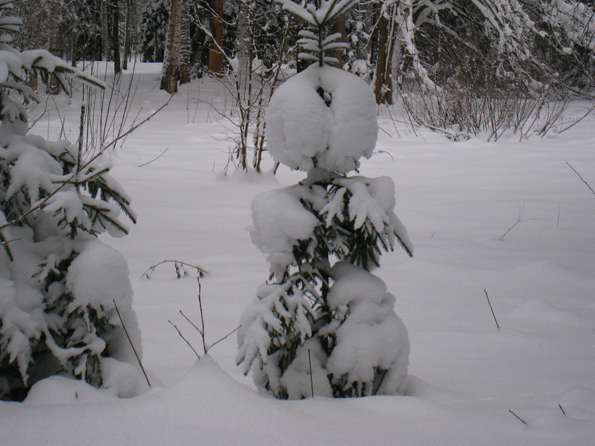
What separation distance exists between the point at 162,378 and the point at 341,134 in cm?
108

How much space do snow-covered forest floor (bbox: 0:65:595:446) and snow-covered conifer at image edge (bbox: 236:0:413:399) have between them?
121 millimetres

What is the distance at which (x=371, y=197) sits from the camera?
1.36 metres

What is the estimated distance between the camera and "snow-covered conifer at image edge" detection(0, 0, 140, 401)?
4.31ft

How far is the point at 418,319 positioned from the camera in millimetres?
2283

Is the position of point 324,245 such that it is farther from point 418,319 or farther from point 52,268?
point 418,319

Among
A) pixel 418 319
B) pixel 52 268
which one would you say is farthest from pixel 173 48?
pixel 52 268

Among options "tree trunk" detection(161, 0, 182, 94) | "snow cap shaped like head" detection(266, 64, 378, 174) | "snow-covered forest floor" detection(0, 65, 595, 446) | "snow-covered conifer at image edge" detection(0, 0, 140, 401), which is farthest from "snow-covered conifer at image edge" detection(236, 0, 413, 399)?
"tree trunk" detection(161, 0, 182, 94)

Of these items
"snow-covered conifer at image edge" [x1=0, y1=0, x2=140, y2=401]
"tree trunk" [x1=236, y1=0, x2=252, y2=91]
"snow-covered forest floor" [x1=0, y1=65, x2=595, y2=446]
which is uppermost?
"tree trunk" [x1=236, y1=0, x2=252, y2=91]

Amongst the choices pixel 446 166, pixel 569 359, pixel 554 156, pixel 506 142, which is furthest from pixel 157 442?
pixel 506 142

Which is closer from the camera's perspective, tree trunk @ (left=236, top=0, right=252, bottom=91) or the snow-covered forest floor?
the snow-covered forest floor

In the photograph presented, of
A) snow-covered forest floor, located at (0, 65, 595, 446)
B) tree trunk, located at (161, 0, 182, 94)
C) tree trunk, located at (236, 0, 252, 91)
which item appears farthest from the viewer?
tree trunk, located at (161, 0, 182, 94)

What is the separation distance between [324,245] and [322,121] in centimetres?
36

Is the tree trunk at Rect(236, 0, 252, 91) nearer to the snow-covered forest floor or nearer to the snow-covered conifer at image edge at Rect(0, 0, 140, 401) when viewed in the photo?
the snow-covered forest floor

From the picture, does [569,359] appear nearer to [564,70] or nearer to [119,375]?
[119,375]
